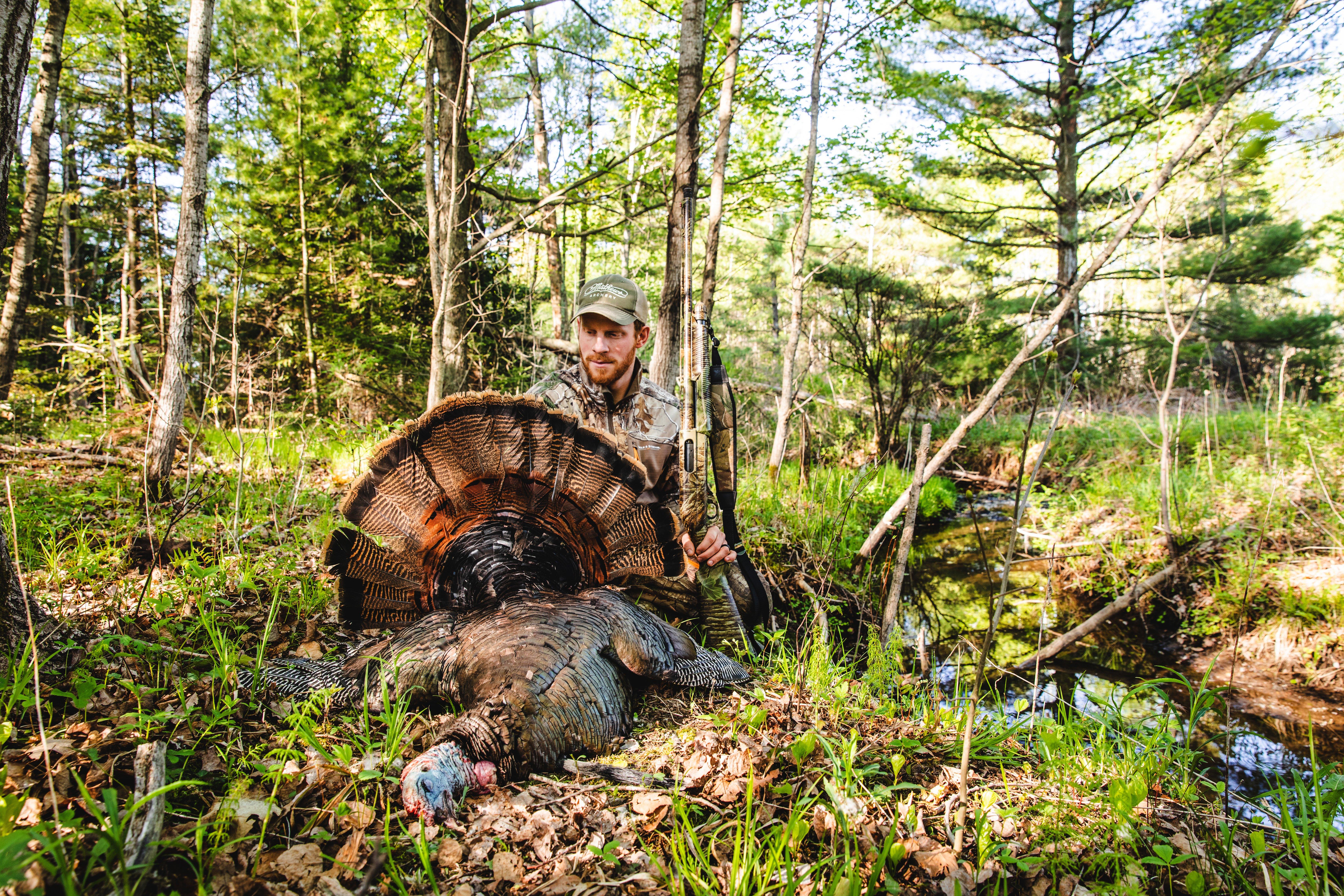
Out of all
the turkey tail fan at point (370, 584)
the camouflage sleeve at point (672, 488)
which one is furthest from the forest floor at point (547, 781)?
the camouflage sleeve at point (672, 488)

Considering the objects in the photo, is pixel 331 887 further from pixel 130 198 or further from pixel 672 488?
pixel 130 198

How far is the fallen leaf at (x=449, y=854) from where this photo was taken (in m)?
1.43

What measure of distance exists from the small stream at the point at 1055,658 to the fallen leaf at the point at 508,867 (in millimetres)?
1408

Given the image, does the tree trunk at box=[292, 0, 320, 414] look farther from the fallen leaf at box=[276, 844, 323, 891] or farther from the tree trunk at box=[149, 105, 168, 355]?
the fallen leaf at box=[276, 844, 323, 891]

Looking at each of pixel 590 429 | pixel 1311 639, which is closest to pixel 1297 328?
pixel 1311 639

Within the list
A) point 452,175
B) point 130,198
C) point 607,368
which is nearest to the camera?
point 607,368

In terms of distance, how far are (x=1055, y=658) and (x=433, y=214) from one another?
570cm

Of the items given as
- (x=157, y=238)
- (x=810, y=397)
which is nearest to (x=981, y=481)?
(x=810, y=397)

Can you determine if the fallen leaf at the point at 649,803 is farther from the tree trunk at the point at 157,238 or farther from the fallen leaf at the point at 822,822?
the tree trunk at the point at 157,238

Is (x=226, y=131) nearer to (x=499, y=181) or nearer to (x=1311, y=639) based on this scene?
(x=499, y=181)

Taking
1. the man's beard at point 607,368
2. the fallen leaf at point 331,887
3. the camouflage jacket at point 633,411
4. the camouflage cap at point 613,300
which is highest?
the camouflage cap at point 613,300

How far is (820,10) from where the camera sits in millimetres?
5633

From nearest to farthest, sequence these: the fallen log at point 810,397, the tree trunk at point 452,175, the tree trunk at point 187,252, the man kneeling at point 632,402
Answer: the man kneeling at point 632,402 < the tree trunk at point 187,252 < the tree trunk at point 452,175 < the fallen log at point 810,397

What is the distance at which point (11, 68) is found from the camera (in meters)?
1.72
